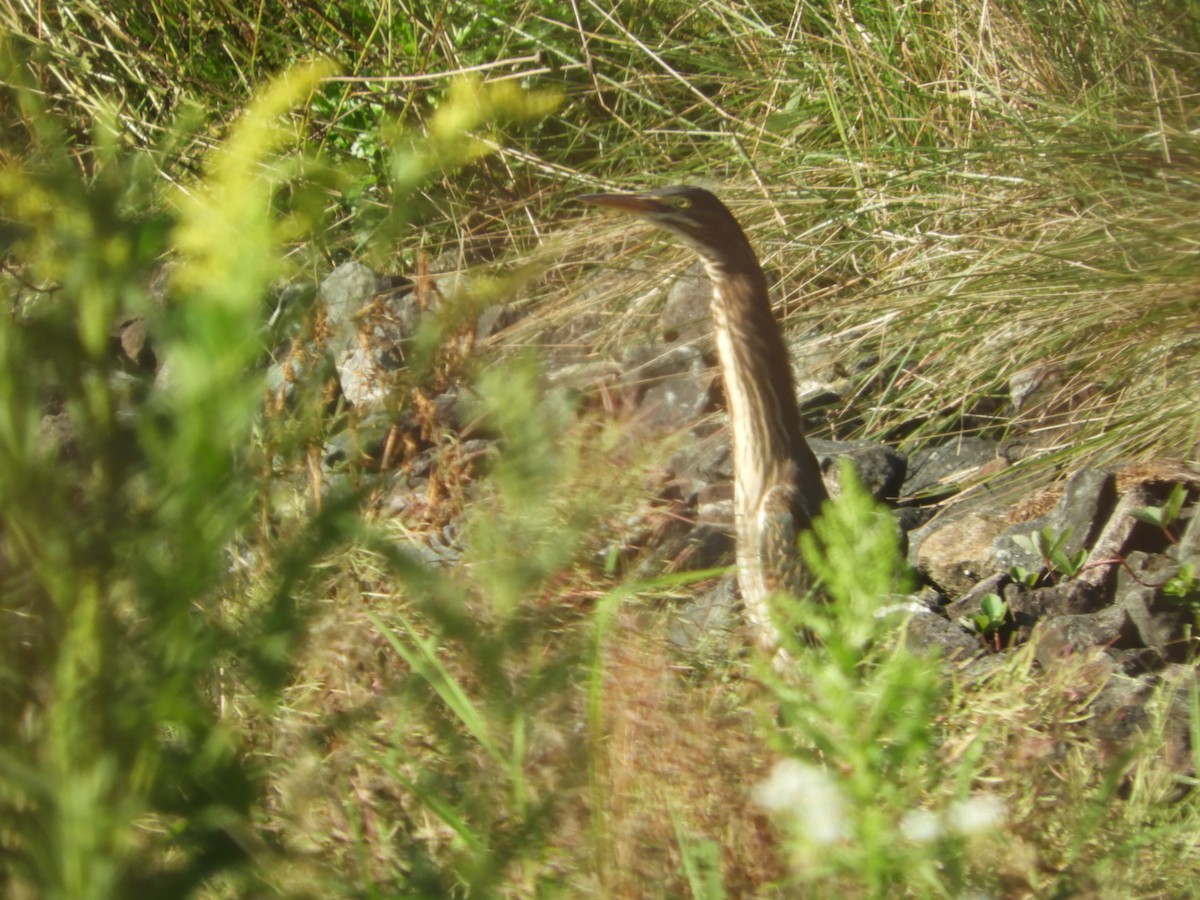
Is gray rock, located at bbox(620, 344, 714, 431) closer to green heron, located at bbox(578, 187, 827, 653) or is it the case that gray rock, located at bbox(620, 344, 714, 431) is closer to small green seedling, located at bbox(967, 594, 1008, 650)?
green heron, located at bbox(578, 187, 827, 653)

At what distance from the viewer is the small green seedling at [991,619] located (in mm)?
2887

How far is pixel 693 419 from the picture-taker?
160 inches

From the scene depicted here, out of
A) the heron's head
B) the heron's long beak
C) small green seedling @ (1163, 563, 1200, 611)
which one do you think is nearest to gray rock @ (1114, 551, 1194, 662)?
small green seedling @ (1163, 563, 1200, 611)

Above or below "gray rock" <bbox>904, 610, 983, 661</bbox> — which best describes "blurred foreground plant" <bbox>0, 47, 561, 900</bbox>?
above

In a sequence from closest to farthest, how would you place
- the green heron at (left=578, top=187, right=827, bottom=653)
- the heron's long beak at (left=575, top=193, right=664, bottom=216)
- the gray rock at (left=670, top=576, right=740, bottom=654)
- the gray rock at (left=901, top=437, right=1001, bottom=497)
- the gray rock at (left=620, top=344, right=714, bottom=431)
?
the gray rock at (left=670, top=576, right=740, bottom=654) < the green heron at (left=578, top=187, right=827, bottom=653) < the heron's long beak at (left=575, top=193, right=664, bottom=216) < the gray rock at (left=901, top=437, right=1001, bottom=497) < the gray rock at (left=620, top=344, right=714, bottom=431)

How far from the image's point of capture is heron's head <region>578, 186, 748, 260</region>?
3.42 metres

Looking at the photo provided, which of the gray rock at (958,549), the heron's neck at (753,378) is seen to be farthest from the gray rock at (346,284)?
the gray rock at (958,549)

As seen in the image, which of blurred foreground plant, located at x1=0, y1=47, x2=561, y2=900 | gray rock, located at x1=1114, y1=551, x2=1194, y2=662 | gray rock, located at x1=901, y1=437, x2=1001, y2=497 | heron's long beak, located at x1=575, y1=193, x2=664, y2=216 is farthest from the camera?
gray rock, located at x1=901, y1=437, x2=1001, y2=497

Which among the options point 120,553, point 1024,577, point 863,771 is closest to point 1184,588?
point 1024,577

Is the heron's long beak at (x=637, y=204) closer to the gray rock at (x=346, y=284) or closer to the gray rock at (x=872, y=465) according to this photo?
the gray rock at (x=872, y=465)

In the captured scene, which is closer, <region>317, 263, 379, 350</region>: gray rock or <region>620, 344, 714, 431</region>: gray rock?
<region>620, 344, 714, 431</region>: gray rock

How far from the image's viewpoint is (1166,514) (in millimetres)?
3029

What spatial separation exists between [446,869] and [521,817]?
0.15 m

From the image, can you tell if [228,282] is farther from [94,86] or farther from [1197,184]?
[94,86]
